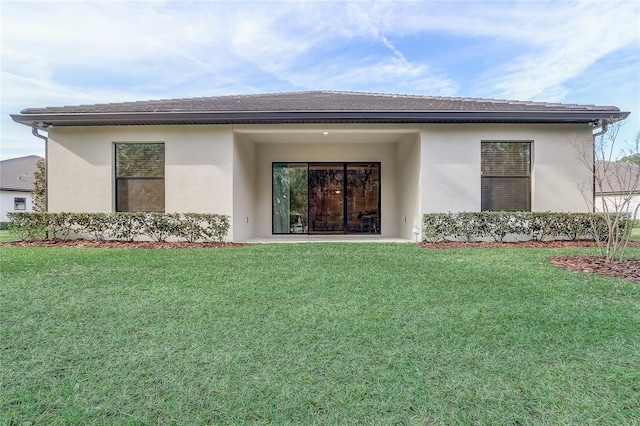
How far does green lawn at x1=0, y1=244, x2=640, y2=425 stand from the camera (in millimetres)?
1872

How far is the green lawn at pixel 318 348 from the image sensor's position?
1.87 metres

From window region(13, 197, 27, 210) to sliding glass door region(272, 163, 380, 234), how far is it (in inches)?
924

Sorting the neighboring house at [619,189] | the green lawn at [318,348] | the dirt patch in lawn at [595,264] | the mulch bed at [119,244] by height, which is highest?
the neighboring house at [619,189]

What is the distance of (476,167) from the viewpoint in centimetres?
832

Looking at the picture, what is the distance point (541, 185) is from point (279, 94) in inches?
342

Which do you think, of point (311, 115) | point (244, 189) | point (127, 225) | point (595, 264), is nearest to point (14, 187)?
point (127, 225)

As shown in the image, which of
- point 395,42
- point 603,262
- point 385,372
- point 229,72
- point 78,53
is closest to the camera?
point 385,372

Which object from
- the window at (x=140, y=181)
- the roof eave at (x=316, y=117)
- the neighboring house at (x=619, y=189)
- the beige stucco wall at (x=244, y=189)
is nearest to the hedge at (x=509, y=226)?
the neighboring house at (x=619, y=189)

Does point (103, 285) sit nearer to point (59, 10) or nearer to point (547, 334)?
point (547, 334)

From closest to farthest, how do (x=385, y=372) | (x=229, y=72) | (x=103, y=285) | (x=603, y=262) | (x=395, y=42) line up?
(x=385, y=372) < (x=103, y=285) < (x=603, y=262) < (x=395, y=42) < (x=229, y=72)

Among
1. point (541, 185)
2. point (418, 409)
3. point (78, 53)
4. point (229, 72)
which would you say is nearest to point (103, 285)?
point (418, 409)

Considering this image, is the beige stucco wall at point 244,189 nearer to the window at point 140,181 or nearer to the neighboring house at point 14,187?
the window at point 140,181

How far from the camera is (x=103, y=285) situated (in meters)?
4.18

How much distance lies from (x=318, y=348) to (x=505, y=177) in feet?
26.0
